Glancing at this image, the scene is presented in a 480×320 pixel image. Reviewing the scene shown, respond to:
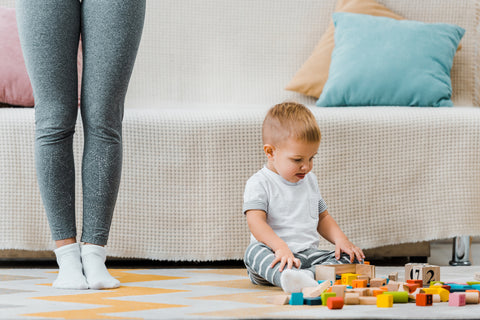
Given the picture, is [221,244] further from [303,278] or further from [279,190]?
[303,278]

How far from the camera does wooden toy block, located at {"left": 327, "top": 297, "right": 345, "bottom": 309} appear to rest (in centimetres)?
104

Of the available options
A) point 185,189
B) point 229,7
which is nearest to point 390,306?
point 185,189

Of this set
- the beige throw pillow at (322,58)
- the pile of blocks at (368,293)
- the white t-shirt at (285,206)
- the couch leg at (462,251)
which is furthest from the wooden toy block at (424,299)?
the beige throw pillow at (322,58)

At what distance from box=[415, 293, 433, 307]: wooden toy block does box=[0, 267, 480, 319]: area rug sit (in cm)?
1

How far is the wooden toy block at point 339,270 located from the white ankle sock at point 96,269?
0.41 meters

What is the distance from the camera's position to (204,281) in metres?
1.47

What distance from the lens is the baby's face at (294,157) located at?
1.42 metres

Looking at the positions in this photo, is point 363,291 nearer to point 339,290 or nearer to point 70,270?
point 339,290

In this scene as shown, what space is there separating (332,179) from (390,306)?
733 millimetres

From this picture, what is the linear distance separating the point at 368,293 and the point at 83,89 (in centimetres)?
71

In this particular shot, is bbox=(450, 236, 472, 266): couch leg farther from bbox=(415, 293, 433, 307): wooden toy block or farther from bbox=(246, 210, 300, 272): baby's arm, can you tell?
bbox=(415, 293, 433, 307): wooden toy block

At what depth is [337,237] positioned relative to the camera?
1.49 metres

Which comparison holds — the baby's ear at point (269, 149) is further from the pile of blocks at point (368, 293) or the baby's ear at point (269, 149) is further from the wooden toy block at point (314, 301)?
the wooden toy block at point (314, 301)

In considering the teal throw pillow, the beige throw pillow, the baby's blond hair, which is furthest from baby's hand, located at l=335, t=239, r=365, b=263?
the beige throw pillow
